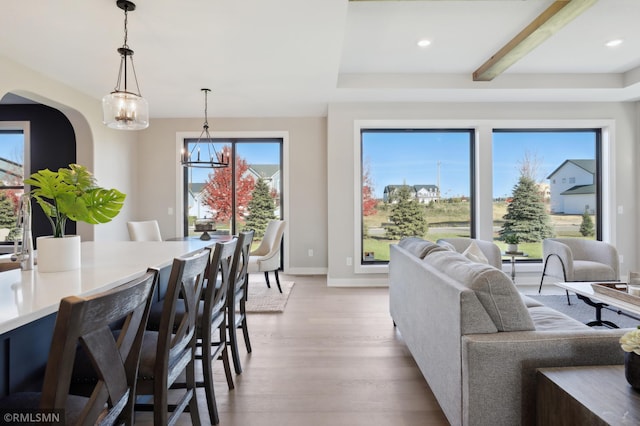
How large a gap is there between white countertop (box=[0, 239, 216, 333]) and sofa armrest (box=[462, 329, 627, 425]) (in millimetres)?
1543

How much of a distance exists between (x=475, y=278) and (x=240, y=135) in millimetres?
4996

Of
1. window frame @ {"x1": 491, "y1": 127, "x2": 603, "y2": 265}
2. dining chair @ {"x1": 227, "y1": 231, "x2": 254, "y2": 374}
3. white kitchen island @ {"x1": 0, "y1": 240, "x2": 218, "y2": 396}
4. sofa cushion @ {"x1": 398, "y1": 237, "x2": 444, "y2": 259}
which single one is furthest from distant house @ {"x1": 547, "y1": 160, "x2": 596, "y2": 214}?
Result: white kitchen island @ {"x1": 0, "y1": 240, "x2": 218, "y2": 396}

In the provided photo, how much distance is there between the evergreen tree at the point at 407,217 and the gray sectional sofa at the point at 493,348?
3634mm

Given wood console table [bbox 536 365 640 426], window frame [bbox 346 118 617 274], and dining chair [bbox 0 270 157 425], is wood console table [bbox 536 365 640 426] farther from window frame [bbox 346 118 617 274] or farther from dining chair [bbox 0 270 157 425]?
window frame [bbox 346 118 617 274]

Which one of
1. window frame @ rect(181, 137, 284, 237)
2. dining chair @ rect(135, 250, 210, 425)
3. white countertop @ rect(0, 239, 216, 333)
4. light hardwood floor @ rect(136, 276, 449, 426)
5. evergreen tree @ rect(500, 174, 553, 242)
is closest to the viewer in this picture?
white countertop @ rect(0, 239, 216, 333)

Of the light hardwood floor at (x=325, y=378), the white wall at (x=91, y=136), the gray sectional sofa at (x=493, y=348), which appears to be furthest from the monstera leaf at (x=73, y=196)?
the white wall at (x=91, y=136)

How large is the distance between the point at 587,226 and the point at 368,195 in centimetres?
342

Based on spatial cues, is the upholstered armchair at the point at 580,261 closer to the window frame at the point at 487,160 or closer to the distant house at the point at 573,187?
the window frame at the point at 487,160

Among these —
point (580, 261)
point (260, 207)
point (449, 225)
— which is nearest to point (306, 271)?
point (260, 207)

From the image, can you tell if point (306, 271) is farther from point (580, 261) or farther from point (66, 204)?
point (66, 204)

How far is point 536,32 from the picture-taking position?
310 cm

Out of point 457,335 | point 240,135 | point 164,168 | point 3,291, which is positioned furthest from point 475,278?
point 164,168

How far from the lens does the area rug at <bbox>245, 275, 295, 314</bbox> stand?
385 cm

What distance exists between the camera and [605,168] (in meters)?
5.15
